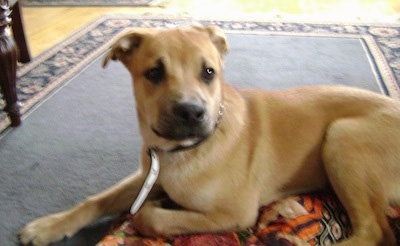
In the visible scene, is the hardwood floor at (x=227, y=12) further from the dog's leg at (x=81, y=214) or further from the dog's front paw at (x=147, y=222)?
the dog's front paw at (x=147, y=222)

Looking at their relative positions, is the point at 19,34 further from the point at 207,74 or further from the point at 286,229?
the point at 286,229

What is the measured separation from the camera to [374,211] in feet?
4.55

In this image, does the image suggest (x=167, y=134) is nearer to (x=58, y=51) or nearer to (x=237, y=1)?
(x=58, y=51)

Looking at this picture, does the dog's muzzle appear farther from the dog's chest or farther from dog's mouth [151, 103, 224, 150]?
the dog's chest

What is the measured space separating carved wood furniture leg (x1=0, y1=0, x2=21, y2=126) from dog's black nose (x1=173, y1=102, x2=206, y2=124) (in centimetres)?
133

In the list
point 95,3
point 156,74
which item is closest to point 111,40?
point 95,3

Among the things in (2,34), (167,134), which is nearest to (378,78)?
(167,134)

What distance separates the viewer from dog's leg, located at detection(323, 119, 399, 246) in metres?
1.38

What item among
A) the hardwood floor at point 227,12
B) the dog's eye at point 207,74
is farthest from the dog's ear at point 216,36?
the hardwood floor at point 227,12

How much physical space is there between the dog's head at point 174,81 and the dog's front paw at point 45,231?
1.49 ft

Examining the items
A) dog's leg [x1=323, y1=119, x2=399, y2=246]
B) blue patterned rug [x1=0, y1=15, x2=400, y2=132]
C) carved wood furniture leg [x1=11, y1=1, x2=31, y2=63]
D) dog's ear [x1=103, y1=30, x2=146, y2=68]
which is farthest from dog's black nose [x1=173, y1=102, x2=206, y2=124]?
carved wood furniture leg [x1=11, y1=1, x2=31, y2=63]

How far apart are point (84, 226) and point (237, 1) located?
11.9 feet

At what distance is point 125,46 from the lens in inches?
57.4

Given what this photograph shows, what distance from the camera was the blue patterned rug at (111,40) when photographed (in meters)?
2.68
